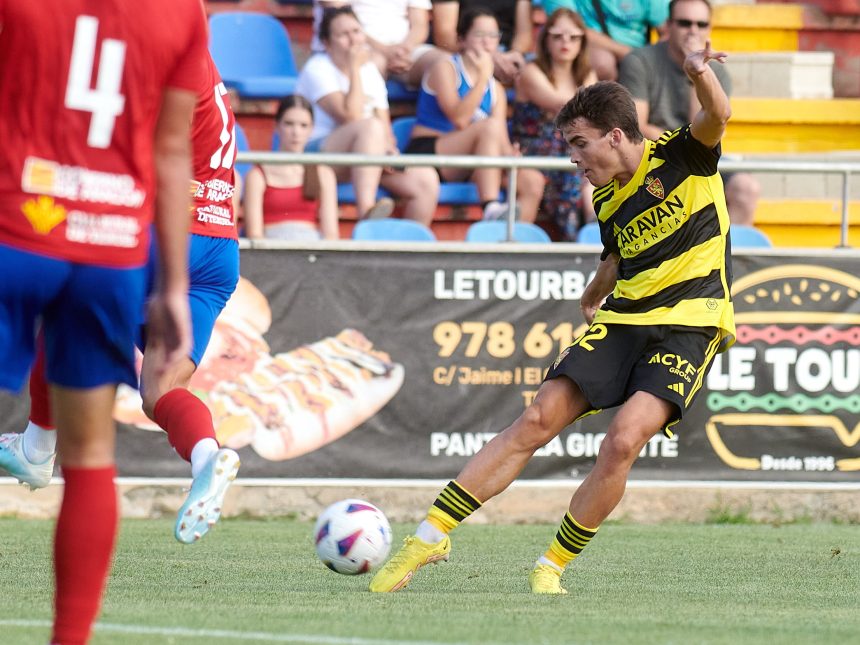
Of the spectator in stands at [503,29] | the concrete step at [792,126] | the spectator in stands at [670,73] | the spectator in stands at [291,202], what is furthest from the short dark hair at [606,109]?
the concrete step at [792,126]

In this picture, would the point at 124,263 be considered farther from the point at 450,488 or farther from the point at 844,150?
the point at 844,150

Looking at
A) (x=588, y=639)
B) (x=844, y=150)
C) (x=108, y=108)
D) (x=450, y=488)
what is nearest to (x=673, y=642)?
(x=588, y=639)

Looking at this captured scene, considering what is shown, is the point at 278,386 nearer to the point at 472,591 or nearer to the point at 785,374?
the point at 785,374

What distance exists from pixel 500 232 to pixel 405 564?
4.60 metres

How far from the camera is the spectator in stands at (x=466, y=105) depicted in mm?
12422

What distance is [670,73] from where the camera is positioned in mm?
12367

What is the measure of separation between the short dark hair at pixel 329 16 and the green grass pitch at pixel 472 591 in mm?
Result: 4204

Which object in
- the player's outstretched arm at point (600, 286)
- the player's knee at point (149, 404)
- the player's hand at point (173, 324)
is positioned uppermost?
the player's hand at point (173, 324)

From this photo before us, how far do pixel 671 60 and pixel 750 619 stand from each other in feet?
24.1

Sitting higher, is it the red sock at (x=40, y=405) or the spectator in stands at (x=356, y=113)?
the spectator in stands at (x=356, y=113)

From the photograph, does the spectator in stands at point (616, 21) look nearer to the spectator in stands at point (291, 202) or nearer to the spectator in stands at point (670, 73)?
the spectator in stands at point (670, 73)

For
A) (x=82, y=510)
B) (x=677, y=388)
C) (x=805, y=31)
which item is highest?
(x=805, y=31)

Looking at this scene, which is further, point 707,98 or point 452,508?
point 452,508

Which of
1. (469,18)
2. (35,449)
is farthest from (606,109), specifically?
(469,18)
